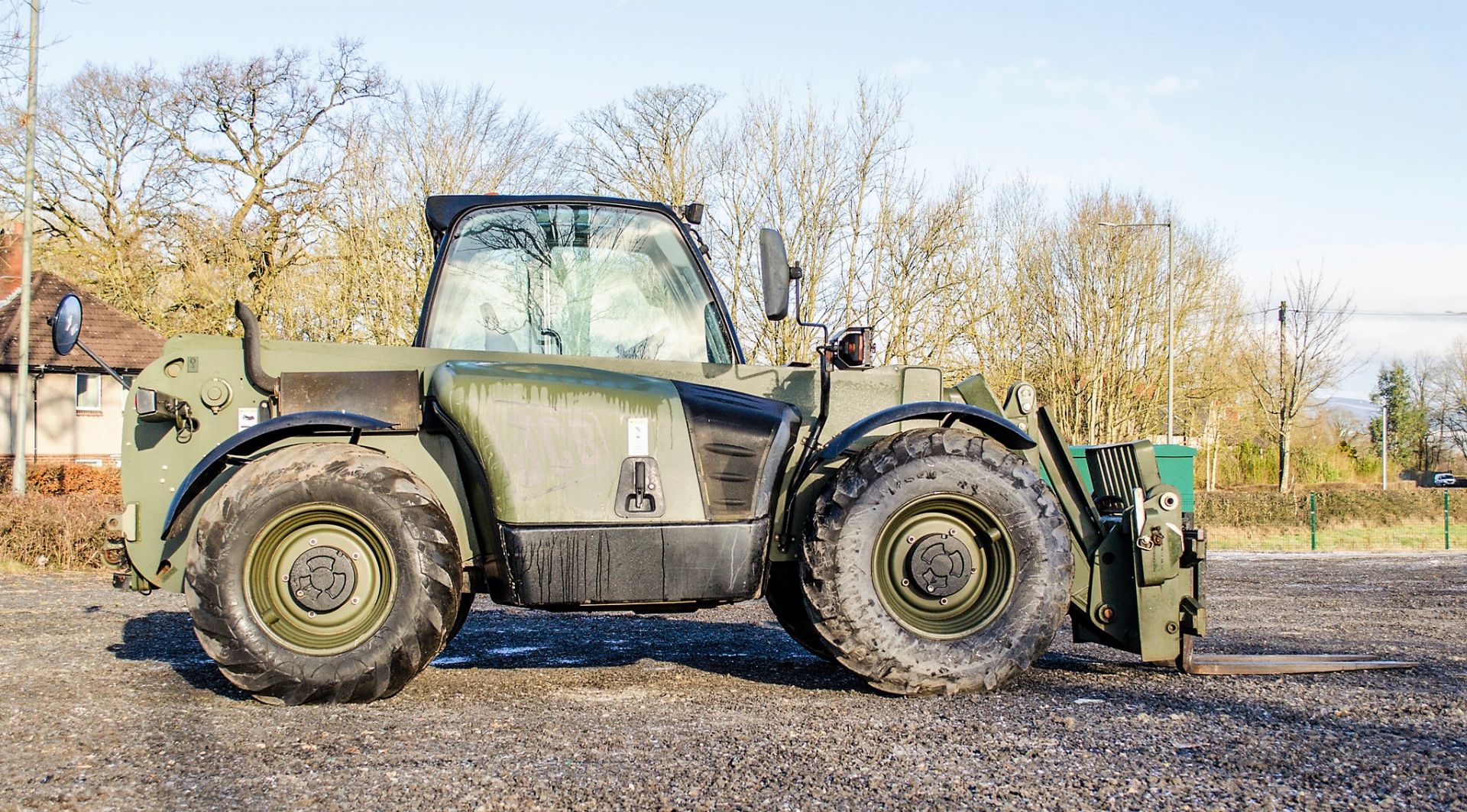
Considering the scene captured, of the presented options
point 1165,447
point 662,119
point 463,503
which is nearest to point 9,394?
point 662,119

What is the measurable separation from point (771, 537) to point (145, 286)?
35311 mm

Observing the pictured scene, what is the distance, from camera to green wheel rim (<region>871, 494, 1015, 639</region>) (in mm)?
5176

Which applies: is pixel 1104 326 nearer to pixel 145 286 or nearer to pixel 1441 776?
pixel 145 286

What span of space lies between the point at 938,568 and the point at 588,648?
2915 millimetres

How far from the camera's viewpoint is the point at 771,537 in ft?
17.5

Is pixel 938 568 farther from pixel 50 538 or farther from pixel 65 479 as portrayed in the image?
pixel 65 479

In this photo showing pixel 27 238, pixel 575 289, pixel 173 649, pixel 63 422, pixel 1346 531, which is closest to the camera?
pixel 575 289

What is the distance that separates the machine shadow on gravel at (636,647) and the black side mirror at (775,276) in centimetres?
171

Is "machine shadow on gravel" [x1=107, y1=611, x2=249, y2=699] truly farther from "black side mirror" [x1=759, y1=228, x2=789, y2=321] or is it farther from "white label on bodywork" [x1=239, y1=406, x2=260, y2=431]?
"black side mirror" [x1=759, y1=228, x2=789, y2=321]

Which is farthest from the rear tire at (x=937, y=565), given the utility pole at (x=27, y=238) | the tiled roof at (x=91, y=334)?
the tiled roof at (x=91, y=334)

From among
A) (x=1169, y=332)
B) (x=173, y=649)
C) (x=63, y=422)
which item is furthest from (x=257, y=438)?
(x=63, y=422)

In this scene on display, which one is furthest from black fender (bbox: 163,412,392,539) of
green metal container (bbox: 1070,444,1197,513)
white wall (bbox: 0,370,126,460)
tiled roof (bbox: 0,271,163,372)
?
white wall (bbox: 0,370,126,460)

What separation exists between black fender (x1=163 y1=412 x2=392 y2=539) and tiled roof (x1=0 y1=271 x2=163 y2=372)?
111 ft

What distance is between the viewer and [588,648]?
7.38m
